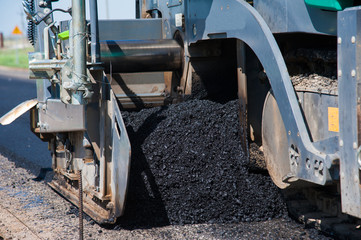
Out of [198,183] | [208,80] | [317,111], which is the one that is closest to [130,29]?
[208,80]

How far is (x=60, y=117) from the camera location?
4617 mm

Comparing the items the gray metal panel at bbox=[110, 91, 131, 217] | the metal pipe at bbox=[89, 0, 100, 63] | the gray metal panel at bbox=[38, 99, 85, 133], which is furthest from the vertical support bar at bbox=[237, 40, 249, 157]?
the gray metal panel at bbox=[38, 99, 85, 133]

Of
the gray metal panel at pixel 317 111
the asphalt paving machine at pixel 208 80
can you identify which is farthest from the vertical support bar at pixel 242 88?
the gray metal panel at pixel 317 111

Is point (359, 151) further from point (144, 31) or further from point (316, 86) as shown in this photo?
point (144, 31)

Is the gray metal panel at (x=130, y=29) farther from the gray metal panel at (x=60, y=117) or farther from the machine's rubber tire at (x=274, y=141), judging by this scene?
the machine's rubber tire at (x=274, y=141)

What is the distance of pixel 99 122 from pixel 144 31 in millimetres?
1268

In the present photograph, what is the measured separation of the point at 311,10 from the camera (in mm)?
2969

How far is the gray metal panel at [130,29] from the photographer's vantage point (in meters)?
4.96

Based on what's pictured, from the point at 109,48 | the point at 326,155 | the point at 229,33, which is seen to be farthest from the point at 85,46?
the point at 326,155

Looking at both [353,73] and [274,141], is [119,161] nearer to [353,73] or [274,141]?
[274,141]

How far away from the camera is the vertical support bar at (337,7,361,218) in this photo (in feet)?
8.36

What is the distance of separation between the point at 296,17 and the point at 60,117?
7.64 feet

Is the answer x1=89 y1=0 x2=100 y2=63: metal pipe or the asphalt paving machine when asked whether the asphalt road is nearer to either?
the asphalt paving machine

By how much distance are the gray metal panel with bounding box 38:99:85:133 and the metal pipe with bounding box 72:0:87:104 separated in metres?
0.43
